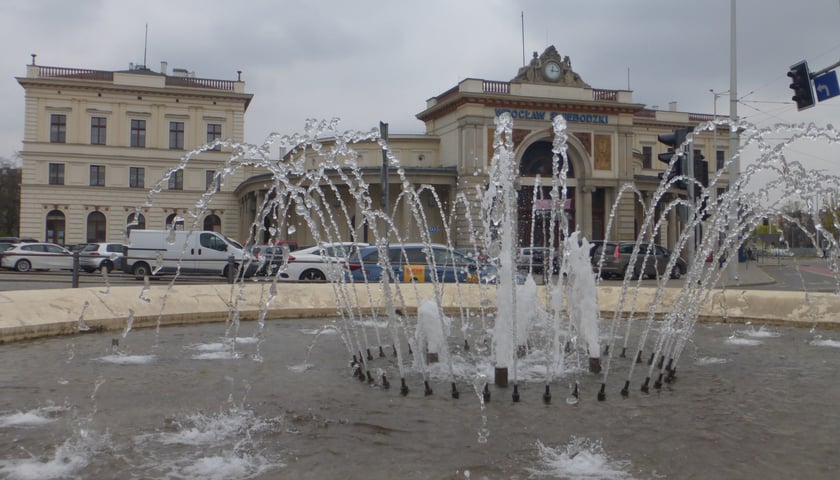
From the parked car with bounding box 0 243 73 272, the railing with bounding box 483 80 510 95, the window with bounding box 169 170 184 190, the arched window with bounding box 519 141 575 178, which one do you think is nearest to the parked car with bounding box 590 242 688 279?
the arched window with bounding box 519 141 575 178

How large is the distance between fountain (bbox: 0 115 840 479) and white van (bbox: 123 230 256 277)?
14731mm

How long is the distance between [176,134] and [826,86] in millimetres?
43096

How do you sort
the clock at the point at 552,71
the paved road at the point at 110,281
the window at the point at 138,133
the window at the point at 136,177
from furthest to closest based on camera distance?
the window at the point at 136,177
the window at the point at 138,133
the clock at the point at 552,71
the paved road at the point at 110,281

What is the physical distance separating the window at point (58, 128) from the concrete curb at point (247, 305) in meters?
43.3

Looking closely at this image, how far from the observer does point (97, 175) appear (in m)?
47.5

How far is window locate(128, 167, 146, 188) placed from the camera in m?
48.1

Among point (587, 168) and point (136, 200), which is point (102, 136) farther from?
point (587, 168)

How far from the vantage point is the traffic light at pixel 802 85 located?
15.2 m

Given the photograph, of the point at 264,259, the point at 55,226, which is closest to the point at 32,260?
the point at 264,259

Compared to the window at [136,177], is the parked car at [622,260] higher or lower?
lower

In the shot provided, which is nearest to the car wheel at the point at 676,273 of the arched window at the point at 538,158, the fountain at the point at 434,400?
the arched window at the point at 538,158

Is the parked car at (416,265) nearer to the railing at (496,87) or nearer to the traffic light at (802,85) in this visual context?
the traffic light at (802,85)

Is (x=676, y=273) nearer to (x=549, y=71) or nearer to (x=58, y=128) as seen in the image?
(x=549, y=71)

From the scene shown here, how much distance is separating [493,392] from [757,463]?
2.07m
